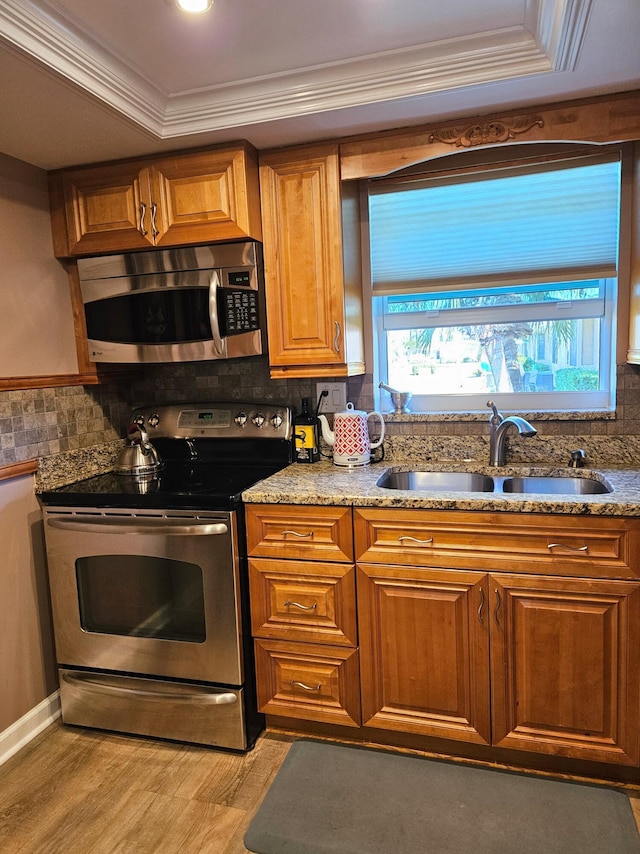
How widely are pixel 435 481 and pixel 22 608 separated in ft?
5.40

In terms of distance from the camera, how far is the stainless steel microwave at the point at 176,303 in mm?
2252

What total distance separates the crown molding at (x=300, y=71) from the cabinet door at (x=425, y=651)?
5.06 feet

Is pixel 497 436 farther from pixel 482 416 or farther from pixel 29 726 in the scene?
pixel 29 726

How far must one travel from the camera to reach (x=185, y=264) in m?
2.28

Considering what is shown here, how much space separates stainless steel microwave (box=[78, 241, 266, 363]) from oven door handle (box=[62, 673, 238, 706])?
1.23 metres

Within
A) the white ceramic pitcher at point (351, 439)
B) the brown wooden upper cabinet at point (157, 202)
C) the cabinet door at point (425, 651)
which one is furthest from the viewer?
the white ceramic pitcher at point (351, 439)

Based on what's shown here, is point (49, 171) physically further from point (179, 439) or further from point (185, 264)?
point (179, 439)

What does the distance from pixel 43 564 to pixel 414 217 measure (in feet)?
6.75

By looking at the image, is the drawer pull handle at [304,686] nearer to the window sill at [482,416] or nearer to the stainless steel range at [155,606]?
the stainless steel range at [155,606]

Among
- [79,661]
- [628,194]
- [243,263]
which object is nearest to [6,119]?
[243,263]

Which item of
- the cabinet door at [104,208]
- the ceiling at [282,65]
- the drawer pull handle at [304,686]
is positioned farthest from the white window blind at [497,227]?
the drawer pull handle at [304,686]

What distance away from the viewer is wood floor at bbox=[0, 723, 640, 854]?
1.70 m

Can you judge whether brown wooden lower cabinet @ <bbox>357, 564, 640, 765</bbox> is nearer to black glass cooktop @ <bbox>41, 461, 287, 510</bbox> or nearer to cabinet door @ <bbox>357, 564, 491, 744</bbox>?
cabinet door @ <bbox>357, 564, 491, 744</bbox>

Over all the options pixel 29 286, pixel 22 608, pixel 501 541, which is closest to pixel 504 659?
pixel 501 541
